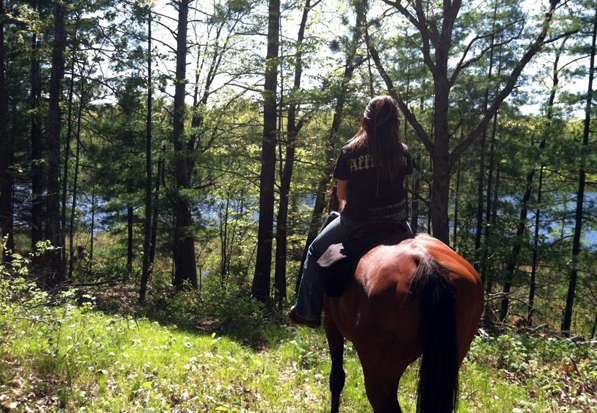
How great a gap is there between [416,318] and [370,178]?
4.02ft

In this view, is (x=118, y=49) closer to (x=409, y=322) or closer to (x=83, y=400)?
(x=83, y=400)

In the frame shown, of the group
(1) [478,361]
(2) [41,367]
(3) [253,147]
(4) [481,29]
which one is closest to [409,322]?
(2) [41,367]

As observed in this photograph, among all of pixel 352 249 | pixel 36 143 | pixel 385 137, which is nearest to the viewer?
pixel 352 249

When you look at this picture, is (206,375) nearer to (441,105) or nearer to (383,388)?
(383,388)

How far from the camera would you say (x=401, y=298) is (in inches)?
85.3

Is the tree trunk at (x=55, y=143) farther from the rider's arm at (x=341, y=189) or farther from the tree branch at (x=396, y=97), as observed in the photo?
the rider's arm at (x=341, y=189)

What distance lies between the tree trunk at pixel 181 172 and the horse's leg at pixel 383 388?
9531 millimetres

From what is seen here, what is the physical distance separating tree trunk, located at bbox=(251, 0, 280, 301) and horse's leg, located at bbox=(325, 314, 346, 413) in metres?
7.27

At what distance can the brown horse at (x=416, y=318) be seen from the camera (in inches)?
81.6

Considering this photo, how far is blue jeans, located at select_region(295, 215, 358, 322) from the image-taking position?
3240 millimetres

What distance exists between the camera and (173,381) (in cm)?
399

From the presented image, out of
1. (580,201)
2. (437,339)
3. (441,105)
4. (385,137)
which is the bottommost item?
(437,339)

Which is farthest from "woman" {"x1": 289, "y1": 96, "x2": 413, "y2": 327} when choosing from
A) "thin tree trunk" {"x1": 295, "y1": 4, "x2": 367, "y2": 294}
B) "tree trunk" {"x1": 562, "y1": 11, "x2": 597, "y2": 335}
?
"tree trunk" {"x1": 562, "y1": 11, "x2": 597, "y2": 335}

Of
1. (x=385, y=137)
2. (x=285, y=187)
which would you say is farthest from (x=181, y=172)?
(x=385, y=137)
